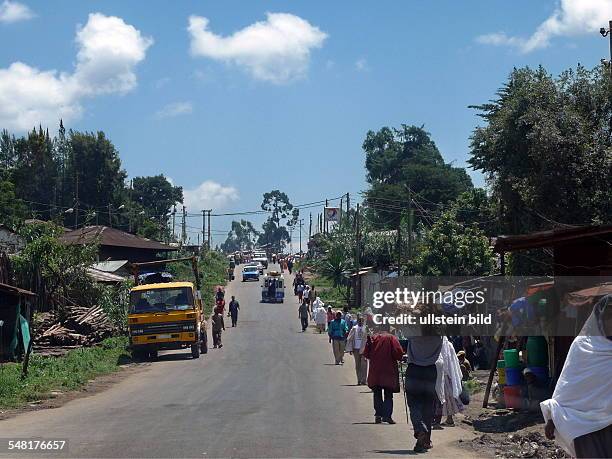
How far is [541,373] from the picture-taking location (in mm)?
13953

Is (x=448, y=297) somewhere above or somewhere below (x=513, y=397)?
above

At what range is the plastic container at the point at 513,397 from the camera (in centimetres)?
1411

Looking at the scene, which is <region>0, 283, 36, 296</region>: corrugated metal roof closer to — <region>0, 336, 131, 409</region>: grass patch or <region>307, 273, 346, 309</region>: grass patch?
<region>0, 336, 131, 409</region>: grass patch

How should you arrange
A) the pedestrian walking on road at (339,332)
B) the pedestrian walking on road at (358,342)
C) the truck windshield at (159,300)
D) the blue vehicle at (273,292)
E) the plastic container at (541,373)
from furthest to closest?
the blue vehicle at (273,292)
the truck windshield at (159,300)
the pedestrian walking on road at (339,332)
the pedestrian walking on road at (358,342)
the plastic container at (541,373)

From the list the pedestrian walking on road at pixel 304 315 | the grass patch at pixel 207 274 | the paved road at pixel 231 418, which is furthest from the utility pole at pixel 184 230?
the paved road at pixel 231 418

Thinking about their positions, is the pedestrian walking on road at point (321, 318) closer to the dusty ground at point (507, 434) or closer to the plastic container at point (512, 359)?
the dusty ground at point (507, 434)

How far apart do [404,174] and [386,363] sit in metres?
74.3

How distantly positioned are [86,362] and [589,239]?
16307 millimetres

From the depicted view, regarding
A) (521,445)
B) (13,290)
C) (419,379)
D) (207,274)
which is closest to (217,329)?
(13,290)

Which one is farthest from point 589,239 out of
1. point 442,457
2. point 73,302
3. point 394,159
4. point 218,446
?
point 394,159

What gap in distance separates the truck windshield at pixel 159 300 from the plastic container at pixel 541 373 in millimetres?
16786

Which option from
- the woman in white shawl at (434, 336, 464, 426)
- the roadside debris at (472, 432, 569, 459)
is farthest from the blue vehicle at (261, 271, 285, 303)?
the roadside debris at (472, 432, 569, 459)

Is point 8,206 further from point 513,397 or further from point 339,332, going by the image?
point 513,397

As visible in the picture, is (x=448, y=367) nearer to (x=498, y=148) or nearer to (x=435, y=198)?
(x=498, y=148)
